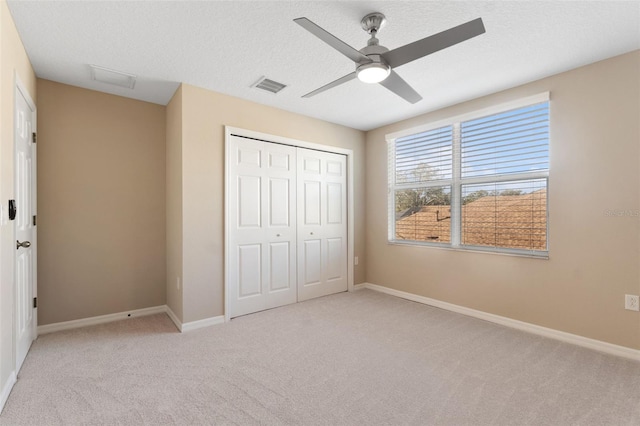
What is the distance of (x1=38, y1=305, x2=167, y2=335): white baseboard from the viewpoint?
2979 millimetres

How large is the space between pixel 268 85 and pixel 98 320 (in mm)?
3089

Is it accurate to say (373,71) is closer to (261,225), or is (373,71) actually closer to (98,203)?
(261,225)

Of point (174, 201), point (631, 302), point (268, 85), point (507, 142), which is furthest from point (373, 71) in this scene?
point (631, 302)

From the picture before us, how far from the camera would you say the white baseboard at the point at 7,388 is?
1811 millimetres

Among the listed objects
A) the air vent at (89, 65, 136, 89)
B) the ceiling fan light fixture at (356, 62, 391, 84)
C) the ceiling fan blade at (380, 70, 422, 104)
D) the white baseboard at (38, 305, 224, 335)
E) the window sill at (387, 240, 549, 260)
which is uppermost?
the air vent at (89, 65, 136, 89)

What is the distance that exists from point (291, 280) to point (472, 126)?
9.52 feet

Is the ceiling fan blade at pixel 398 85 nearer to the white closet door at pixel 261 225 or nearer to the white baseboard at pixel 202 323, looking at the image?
the white closet door at pixel 261 225

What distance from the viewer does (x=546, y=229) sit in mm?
2957

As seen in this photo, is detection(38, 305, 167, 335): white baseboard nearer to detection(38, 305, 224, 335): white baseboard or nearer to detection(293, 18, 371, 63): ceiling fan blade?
detection(38, 305, 224, 335): white baseboard

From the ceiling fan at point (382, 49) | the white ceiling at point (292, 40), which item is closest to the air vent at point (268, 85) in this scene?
the white ceiling at point (292, 40)

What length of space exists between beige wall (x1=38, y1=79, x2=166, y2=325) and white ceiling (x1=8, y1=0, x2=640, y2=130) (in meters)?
0.32

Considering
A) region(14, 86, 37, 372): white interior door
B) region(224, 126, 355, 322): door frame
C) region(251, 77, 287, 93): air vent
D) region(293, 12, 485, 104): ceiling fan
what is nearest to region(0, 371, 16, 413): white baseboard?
region(14, 86, 37, 372): white interior door

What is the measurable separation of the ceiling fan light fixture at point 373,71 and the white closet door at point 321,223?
205 centimetres

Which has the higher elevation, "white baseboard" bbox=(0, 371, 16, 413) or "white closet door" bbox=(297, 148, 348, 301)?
"white closet door" bbox=(297, 148, 348, 301)
